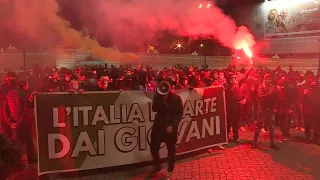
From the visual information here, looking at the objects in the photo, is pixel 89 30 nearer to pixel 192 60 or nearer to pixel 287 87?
pixel 287 87

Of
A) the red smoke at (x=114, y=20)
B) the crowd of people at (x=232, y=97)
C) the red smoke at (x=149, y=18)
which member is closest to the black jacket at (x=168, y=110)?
the crowd of people at (x=232, y=97)

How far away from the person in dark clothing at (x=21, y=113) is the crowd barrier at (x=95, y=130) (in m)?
1.10

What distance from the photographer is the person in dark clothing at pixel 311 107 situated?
821 centimetres

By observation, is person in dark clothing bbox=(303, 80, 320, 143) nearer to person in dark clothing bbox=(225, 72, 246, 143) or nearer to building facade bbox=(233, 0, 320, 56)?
person in dark clothing bbox=(225, 72, 246, 143)

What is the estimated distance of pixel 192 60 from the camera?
25469 millimetres

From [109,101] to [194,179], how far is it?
2.03 metres

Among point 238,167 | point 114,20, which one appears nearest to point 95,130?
point 238,167

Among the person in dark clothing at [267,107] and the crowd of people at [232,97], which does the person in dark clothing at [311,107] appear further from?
the person in dark clothing at [267,107]

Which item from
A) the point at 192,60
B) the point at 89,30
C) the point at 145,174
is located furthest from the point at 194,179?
the point at 192,60

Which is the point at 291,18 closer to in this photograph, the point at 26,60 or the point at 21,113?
the point at 26,60

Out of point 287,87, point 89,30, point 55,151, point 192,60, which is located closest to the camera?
point 55,151

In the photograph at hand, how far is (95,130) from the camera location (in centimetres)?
590

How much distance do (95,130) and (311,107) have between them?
5.60 m

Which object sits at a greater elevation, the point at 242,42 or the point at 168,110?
the point at 242,42
